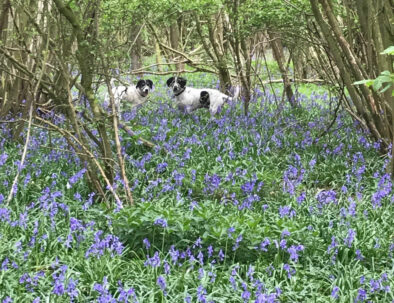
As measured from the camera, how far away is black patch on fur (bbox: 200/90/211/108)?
9.40 metres

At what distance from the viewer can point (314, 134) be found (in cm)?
784

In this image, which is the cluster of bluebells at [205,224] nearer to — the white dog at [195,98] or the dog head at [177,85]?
the white dog at [195,98]

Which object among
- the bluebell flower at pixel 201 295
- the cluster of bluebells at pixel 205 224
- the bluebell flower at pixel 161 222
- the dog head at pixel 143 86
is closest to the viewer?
the bluebell flower at pixel 201 295

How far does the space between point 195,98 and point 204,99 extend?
0.58ft

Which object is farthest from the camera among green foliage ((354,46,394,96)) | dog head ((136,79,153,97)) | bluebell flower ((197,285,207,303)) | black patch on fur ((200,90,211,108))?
dog head ((136,79,153,97))

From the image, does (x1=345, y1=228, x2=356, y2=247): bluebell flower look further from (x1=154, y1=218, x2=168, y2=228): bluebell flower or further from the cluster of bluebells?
(x1=154, y1=218, x2=168, y2=228): bluebell flower

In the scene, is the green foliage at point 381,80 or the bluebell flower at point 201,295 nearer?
the green foliage at point 381,80

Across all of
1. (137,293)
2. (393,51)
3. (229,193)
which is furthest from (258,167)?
(393,51)

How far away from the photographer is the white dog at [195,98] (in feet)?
31.0

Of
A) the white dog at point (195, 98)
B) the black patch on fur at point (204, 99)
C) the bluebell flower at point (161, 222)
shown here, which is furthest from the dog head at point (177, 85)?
the bluebell flower at point (161, 222)

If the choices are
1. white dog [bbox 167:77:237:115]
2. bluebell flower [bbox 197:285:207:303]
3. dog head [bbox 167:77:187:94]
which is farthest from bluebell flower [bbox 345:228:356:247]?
dog head [bbox 167:77:187:94]

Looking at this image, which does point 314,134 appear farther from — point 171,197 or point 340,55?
point 171,197

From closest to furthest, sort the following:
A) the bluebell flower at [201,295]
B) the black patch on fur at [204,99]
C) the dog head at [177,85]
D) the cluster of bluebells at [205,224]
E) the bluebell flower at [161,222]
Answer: the bluebell flower at [201,295] → the cluster of bluebells at [205,224] → the bluebell flower at [161,222] → the black patch on fur at [204,99] → the dog head at [177,85]

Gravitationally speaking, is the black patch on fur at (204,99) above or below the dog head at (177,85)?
below
